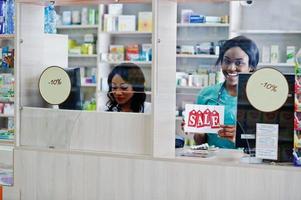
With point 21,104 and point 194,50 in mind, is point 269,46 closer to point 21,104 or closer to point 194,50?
point 194,50

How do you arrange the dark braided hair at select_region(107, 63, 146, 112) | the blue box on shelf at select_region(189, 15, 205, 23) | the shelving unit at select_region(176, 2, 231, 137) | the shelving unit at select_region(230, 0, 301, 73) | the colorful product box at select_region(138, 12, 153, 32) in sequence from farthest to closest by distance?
the colorful product box at select_region(138, 12, 153, 32)
the blue box on shelf at select_region(189, 15, 205, 23)
the shelving unit at select_region(176, 2, 231, 137)
the shelving unit at select_region(230, 0, 301, 73)
the dark braided hair at select_region(107, 63, 146, 112)

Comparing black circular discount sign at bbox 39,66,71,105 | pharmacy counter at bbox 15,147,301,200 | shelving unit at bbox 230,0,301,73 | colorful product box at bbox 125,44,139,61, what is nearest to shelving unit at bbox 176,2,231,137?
shelving unit at bbox 230,0,301,73

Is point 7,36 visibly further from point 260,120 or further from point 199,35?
point 199,35

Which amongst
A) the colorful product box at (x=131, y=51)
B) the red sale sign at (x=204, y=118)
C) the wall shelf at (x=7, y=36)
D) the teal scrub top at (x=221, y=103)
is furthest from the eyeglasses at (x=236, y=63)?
the colorful product box at (x=131, y=51)

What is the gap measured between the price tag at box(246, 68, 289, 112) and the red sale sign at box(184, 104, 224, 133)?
407 mm

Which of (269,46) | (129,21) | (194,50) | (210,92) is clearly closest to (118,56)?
(129,21)

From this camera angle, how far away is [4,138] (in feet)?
11.9

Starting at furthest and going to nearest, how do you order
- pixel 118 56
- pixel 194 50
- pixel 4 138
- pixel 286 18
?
pixel 118 56 < pixel 194 50 < pixel 286 18 < pixel 4 138

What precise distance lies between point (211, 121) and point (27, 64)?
1.23m

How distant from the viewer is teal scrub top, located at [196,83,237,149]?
10.5ft

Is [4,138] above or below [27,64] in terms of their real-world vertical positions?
below

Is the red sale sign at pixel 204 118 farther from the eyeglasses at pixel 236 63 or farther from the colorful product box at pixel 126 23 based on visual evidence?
the colorful product box at pixel 126 23

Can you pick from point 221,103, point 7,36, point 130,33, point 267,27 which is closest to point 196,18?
point 130,33

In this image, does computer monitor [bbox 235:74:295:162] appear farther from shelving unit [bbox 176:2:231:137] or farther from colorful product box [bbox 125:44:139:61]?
colorful product box [bbox 125:44:139:61]
